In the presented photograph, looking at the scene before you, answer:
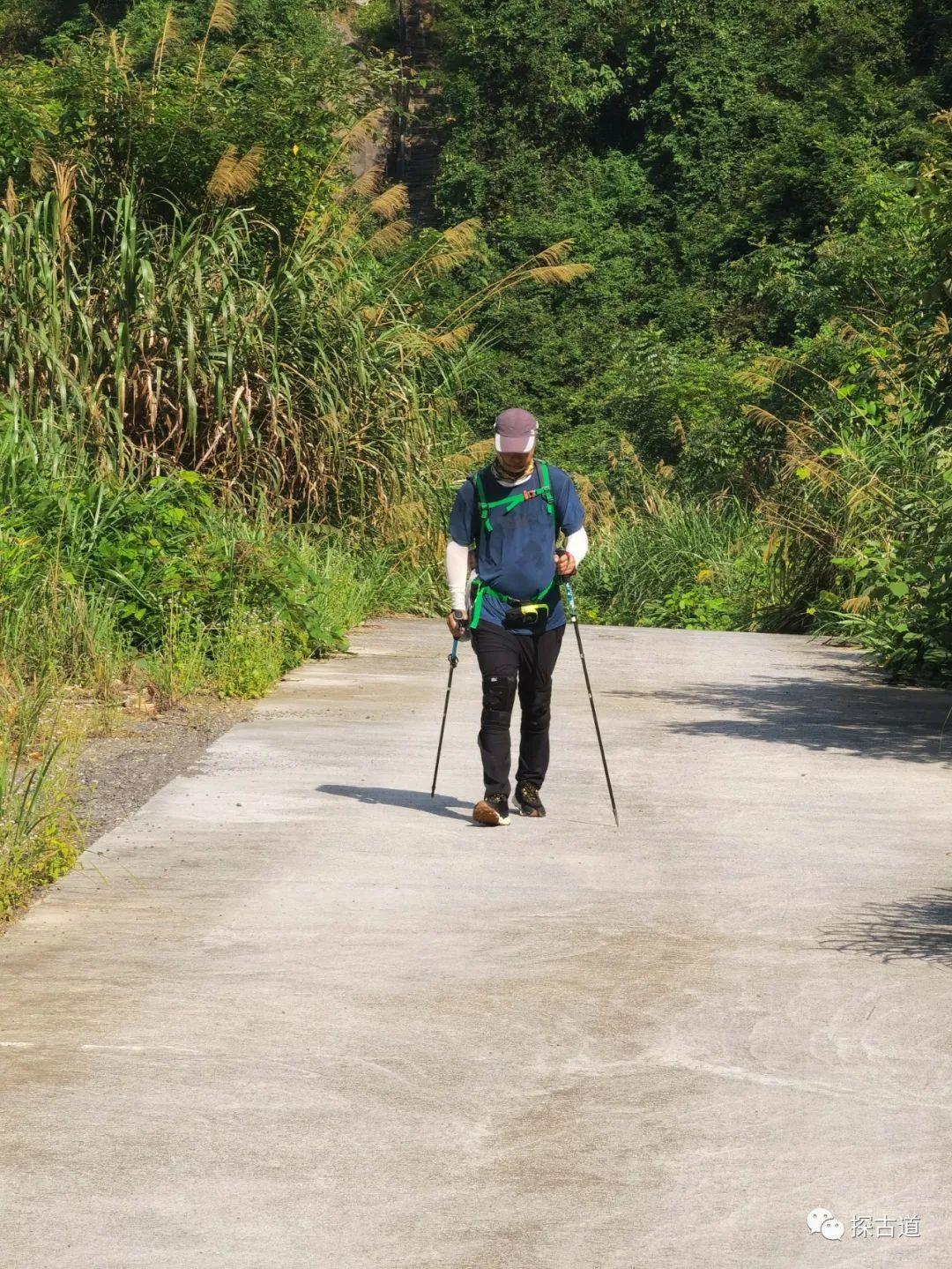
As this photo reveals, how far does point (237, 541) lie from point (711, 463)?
15920 millimetres

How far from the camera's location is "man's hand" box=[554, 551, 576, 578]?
28.0 feet

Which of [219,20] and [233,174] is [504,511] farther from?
[219,20]

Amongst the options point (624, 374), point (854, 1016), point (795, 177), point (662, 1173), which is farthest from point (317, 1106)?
point (795, 177)

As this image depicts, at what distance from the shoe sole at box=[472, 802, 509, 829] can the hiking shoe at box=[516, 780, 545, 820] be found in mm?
242

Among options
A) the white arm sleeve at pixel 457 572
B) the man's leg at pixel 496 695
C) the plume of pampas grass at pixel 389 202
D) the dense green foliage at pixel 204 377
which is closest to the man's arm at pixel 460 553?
the white arm sleeve at pixel 457 572

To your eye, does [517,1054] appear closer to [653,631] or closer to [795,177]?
[653,631]

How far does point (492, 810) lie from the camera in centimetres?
834

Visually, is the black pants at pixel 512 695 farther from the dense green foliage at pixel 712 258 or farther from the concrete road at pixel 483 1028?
the dense green foliage at pixel 712 258

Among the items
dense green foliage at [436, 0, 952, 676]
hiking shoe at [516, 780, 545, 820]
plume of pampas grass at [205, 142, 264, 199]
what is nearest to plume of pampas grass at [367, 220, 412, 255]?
plume of pampas grass at [205, 142, 264, 199]

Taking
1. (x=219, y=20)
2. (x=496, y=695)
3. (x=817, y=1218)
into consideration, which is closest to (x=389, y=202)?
(x=219, y=20)

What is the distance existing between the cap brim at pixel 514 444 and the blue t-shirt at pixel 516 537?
7.6 inches

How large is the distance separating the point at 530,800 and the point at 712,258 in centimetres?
3810

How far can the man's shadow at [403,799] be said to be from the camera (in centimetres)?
877

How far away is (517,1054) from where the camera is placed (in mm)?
5215
